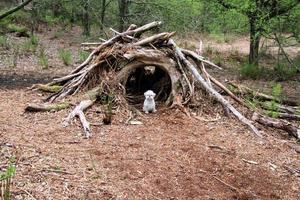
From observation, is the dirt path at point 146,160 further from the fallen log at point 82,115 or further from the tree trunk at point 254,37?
the tree trunk at point 254,37

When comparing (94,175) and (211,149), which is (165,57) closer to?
(211,149)

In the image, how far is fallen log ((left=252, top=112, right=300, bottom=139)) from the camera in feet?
20.0

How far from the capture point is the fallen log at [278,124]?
20.0 feet

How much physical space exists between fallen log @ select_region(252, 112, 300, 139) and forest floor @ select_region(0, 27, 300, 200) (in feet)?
0.34

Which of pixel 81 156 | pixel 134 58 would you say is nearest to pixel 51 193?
pixel 81 156

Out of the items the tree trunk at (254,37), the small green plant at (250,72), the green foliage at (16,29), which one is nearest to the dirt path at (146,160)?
the small green plant at (250,72)

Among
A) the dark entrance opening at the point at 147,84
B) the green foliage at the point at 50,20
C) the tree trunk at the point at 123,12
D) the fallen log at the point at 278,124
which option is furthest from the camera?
the green foliage at the point at 50,20

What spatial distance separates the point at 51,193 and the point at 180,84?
11.7 feet

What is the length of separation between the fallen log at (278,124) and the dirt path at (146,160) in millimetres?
347

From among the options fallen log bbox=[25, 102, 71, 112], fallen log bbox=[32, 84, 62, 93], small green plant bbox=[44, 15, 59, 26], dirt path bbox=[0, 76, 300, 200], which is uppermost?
small green plant bbox=[44, 15, 59, 26]

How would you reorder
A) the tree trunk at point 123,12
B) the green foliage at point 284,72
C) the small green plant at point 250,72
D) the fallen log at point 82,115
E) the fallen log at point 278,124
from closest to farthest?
the fallen log at point 82,115 < the fallen log at point 278,124 < the small green plant at point 250,72 < the green foliage at point 284,72 < the tree trunk at point 123,12

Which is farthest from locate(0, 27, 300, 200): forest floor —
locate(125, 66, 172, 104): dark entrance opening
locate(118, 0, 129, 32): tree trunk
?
locate(118, 0, 129, 32): tree trunk

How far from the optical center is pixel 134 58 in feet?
22.8

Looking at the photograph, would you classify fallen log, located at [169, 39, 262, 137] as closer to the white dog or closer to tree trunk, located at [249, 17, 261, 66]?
the white dog
